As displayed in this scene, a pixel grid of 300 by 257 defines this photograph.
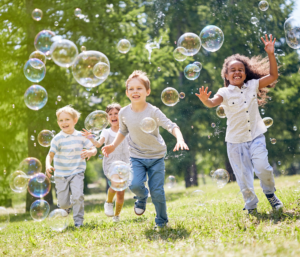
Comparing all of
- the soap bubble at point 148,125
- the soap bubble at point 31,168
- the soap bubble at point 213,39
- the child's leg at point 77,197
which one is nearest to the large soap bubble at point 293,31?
the soap bubble at point 213,39

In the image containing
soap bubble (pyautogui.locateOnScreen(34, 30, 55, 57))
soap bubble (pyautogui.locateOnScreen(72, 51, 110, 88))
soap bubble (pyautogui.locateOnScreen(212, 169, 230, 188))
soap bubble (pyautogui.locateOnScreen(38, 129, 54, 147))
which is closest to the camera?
soap bubble (pyautogui.locateOnScreen(72, 51, 110, 88))

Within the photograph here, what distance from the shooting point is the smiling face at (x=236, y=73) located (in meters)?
4.31

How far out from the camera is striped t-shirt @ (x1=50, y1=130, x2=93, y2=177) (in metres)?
4.89

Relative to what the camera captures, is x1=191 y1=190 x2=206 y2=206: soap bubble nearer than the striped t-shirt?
No

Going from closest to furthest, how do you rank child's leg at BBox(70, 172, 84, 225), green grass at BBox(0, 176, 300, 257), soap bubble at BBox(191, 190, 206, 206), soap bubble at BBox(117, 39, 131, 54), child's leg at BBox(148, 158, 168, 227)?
green grass at BBox(0, 176, 300, 257)
child's leg at BBox(148, 158, 168, 227)
child's leg at BBox(70, 172, 84, 225)
soap bubble at BBox(191, 190, 206, 206)
soap bubble at BBox(117, 39, 131, 54)

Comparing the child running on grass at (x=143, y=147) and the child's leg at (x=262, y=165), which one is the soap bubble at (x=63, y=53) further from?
the child's leg at (x=262, y=165)

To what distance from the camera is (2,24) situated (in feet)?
35.0

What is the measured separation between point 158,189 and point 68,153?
1737 millimetres

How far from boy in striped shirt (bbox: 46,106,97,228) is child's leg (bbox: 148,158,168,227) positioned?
1.16 m

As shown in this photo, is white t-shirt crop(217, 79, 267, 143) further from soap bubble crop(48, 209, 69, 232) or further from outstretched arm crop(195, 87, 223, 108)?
soap bubble crop(48, 209, 69, 232)

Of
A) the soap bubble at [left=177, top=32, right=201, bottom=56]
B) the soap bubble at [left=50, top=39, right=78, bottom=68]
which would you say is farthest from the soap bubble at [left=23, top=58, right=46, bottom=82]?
the soap bubble at [left=177, top=32, right=201, bottom=56]

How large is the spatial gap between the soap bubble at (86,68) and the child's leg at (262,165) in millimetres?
2666

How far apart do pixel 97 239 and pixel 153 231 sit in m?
0.65

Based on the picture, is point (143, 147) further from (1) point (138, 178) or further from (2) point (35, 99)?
(2) point (35, 99)
